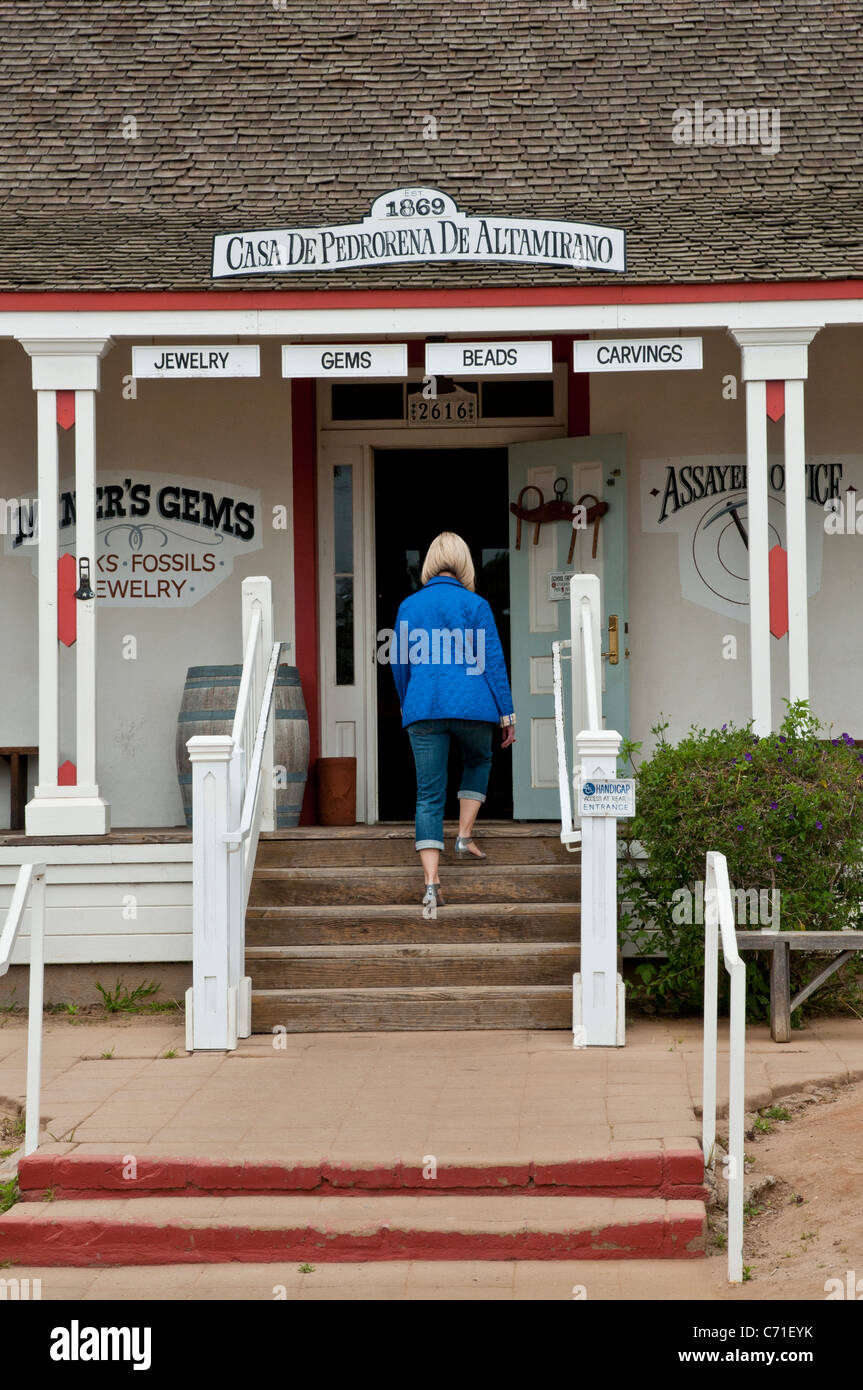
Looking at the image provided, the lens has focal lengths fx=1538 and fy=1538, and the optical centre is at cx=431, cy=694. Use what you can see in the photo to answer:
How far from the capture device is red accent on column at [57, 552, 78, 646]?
7.98m

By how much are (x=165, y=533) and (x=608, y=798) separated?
3.93 metres

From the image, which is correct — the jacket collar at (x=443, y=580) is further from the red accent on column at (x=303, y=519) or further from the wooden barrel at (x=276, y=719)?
the red accent on column at (x=303, y=519)

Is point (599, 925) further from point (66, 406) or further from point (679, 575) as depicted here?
point (66, 406)

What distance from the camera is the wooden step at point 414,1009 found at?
6719mm

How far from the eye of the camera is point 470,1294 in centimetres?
415

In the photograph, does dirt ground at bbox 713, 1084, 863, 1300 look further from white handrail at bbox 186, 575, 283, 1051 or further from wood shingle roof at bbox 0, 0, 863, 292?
wood shingle roof at bbox 0, 0, 863, 292

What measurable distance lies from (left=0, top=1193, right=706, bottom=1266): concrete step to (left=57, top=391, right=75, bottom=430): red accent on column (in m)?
4.48

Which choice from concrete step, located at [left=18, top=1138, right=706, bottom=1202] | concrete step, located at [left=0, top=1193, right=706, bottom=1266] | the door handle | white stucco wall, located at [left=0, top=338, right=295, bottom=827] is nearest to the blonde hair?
the door handle

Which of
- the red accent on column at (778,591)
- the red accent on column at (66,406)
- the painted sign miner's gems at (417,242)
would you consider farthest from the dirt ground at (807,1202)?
the red accent on column at (66,406)

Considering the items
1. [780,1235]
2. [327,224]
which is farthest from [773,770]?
[327,224]

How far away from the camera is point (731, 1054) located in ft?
14.3

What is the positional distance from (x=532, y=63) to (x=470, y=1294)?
26.8 feet

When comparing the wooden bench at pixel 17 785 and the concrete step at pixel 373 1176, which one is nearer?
the concrete step at pixel 373 1176

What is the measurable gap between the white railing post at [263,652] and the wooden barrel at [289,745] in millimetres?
342
